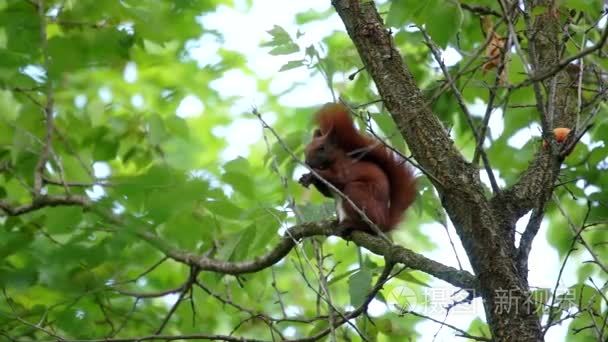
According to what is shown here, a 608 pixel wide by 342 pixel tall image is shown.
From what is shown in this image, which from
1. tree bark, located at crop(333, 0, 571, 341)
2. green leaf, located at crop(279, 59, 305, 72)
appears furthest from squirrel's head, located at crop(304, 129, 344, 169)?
tree bark, located at crop(333, 0, 571, 341)

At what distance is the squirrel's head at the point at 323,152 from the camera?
460 cm

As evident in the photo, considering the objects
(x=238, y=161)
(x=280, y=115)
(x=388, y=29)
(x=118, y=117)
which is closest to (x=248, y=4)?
(x=280, y=115)

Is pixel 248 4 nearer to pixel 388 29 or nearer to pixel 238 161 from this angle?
pixel 238 161

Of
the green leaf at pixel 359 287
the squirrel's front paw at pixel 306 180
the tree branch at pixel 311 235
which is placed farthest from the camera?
the squirrel's front paw at pixel 306 180

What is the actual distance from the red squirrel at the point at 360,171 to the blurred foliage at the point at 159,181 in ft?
0.35

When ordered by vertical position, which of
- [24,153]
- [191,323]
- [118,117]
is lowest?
[191,323]

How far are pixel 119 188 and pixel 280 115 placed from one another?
6260mm

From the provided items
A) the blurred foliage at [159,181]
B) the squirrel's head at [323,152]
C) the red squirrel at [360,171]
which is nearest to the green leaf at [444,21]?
the blurred foliage at [159,181]

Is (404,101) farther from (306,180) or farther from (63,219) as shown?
(63,219)

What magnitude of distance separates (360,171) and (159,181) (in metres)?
1.58

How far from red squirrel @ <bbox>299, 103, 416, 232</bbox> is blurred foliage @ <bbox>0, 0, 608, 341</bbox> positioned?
0.11 m

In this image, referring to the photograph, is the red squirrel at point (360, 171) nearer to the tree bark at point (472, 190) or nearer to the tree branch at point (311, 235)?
the tree branch at point (311, 235)

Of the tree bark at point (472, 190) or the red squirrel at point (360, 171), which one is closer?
the tree bark at point (472, 190)

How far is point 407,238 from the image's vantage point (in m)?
7.79
